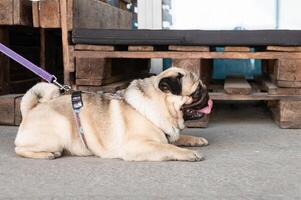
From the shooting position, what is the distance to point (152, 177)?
9.48 feet

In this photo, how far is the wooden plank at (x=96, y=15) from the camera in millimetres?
4598

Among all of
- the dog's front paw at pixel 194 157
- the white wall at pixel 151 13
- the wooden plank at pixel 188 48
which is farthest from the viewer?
the white wall at pixel 151 13

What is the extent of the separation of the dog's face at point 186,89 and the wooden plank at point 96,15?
1443mm

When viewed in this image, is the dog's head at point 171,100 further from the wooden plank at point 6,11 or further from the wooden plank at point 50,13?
the wooden plank at point 6,11

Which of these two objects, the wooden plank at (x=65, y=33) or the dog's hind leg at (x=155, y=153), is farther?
→ the wooden plank at (x=65, y=33)

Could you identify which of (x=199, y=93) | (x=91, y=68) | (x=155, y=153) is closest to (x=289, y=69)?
(x=199, y=93)

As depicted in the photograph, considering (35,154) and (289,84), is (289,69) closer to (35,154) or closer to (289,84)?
(289,84)

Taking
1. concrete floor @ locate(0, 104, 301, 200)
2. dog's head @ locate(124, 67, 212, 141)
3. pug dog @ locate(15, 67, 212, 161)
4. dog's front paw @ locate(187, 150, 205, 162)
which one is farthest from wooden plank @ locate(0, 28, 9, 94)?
dog's front paw @ locate(187, 150, 205, 162)

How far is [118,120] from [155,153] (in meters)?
0.37

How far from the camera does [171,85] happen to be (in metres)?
3.38

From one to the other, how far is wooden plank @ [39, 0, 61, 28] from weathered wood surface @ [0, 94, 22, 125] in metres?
0.76

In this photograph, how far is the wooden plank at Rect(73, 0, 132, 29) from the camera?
15.1 feet

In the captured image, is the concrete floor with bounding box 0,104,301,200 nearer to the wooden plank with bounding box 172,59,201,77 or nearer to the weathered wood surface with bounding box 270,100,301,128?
the weathered wood surface with bounding box 270,100,301,128

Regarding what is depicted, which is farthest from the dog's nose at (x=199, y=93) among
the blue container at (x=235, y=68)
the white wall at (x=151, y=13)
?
the blue container at (x=235, y=68)
